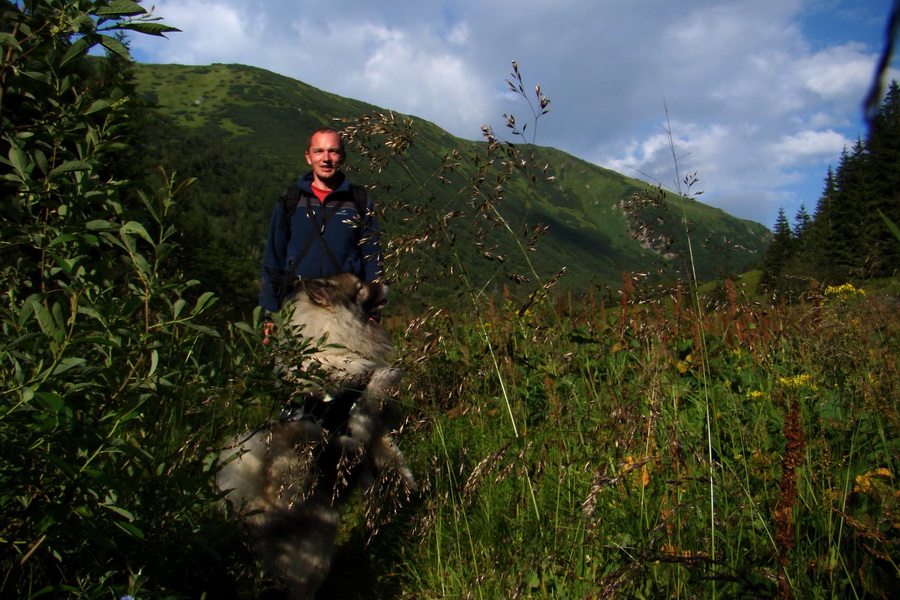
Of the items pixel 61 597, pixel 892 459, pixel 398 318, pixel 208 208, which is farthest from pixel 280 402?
pixel 208 208

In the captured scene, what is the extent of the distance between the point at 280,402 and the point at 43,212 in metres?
1.12

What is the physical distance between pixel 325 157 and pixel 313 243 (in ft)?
1.92

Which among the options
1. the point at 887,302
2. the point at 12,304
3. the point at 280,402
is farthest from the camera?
the point at 887,302

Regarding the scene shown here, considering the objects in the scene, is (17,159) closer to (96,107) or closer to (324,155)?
(96,107)

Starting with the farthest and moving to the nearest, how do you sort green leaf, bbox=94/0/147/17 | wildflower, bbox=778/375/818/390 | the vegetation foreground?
wildflower, bbox=778/375/818/390 → the vegetation foreground → green leaf, bbox=94/0/147/17

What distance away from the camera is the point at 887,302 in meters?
Answer: 4.88

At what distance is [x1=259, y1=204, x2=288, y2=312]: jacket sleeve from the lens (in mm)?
3852

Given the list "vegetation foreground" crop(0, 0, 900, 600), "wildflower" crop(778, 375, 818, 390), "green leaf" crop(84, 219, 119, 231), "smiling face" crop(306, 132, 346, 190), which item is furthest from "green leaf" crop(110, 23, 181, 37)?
"wildflower" crop(778, 375, 818, 390)

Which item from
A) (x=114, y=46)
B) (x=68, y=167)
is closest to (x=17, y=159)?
(x=68, y=167)

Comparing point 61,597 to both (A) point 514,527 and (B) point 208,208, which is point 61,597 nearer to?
(A) point 514,527

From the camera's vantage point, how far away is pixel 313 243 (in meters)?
3.90

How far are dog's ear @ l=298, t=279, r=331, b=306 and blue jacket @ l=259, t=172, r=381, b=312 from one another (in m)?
0.80

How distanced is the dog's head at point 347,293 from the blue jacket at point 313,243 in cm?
57

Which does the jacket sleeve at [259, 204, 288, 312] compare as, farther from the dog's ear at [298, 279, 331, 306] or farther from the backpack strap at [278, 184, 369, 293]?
the dog's ear at [298, 279, 331, 306]
